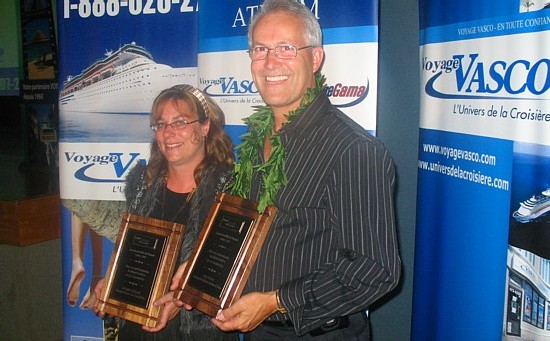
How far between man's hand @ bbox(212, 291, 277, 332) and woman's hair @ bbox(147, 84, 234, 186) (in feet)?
2.83

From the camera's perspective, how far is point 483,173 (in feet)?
6.97

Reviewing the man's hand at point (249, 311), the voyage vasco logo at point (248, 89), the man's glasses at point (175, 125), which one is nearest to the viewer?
the man's hand at point (249, 311)

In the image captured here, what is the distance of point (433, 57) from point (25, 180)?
3.71 metres

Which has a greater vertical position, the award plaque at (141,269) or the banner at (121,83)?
the banner at (121,83)

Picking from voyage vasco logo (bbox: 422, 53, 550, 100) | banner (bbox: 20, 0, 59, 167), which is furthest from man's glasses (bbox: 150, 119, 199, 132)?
banner (bbox: 20, 0, 59, 167)

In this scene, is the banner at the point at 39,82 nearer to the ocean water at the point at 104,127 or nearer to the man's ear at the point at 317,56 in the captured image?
the ocean water at the point at 104,127

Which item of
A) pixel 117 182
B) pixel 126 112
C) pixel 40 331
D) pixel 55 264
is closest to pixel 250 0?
pixel 126 112

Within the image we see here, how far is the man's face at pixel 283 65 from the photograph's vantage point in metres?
1.82

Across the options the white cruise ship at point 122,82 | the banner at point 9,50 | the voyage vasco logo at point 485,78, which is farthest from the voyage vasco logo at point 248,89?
the banner at point 9,50

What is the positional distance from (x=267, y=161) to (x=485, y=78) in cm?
95

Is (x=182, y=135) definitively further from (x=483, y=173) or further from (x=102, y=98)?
(x=483, y=173)

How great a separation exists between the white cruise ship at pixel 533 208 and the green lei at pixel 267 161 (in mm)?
848

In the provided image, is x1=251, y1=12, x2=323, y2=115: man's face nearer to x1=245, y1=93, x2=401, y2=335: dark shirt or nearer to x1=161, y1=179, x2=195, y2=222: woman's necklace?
x1=245, y1=93, x2=401, y2=335: dark shirt

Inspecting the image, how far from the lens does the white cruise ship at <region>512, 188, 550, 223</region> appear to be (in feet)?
5.86
